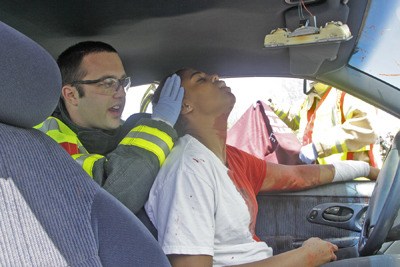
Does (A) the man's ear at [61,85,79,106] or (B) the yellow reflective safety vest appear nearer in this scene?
(B) the yellow reflective safety vest

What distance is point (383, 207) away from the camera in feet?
6.16

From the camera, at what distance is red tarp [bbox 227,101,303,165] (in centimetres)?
278

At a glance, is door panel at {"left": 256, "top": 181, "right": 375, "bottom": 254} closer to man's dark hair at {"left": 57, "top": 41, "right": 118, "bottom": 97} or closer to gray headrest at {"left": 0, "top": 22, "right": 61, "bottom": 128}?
man's dark hair at {"left": 57, "top": 41, "right": 118, "bottom": 97}

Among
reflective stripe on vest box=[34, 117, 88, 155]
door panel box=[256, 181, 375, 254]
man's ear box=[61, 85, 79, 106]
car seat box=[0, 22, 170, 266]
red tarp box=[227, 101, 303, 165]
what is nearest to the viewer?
car seat box=[0, 22, 170, 266]

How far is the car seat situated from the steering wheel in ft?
2.92

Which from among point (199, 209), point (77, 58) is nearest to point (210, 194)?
point (199, 209)

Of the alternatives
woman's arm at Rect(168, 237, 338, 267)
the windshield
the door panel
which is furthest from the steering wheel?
the door panel

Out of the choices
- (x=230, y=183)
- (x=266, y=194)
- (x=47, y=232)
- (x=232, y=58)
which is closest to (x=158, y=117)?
(x=230, y=183)

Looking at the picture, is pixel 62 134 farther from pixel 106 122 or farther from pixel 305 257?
pixel 305 257

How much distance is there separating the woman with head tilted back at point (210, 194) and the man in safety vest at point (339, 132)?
488 mm

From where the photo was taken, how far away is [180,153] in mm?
1886

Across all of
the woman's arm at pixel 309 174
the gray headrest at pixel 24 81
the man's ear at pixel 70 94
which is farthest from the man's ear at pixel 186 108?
the gray headrest at pixel 24 81

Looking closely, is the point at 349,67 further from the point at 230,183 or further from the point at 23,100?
the point at 23,100

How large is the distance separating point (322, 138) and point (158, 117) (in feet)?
3.93
